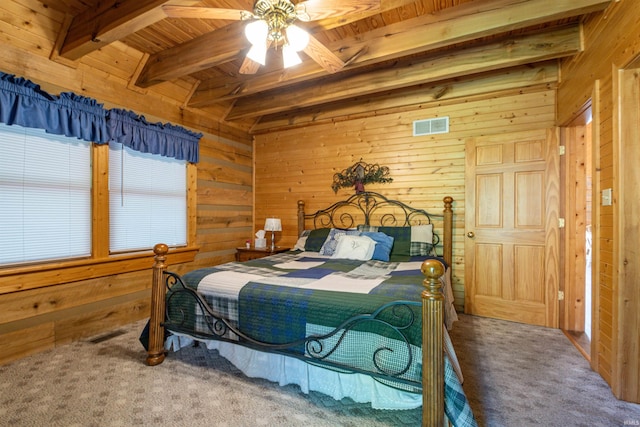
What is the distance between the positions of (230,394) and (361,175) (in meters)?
2.92

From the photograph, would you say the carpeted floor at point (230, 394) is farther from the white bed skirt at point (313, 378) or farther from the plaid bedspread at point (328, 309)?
→ the plaid bedspread at point (328, 309)

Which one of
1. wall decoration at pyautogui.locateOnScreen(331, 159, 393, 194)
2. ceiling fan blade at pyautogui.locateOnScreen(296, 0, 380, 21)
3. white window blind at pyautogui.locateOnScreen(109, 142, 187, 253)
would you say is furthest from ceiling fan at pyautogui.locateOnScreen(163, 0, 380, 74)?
wall decoration at pyautogui.locateOnScreen(331, 159, 393, 194)

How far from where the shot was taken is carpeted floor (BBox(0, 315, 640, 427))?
1670 mm

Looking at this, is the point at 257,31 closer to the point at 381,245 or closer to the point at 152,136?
the point at 152,136

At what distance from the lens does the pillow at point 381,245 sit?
3230mm

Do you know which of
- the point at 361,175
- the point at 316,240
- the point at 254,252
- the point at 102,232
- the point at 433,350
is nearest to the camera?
the point at 433,350

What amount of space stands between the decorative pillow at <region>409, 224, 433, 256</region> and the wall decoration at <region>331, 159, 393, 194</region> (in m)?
0.80

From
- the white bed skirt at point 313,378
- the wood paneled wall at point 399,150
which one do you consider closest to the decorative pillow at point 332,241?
the wood paneled wall at point 399,150

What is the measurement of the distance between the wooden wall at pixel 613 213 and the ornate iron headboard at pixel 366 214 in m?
1.63

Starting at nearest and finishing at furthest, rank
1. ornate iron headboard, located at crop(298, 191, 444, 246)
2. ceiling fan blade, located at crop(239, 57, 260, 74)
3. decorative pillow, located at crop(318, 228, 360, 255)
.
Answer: ceiling fan blade, located at crop(239, 57, 260, 74), decorative pillow, located at crop(318, 228, 360, 255), ornate iron headboard, located at crop(298, 191, 444, 246)

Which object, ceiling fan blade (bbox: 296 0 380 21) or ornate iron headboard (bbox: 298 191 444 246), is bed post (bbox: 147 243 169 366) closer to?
ceiling fan blade (bbox: 296 0 380 21)

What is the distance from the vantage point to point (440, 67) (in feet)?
10.00

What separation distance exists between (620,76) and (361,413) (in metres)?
2.58

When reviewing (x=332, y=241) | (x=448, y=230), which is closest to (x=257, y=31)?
(x=332, y=241)
